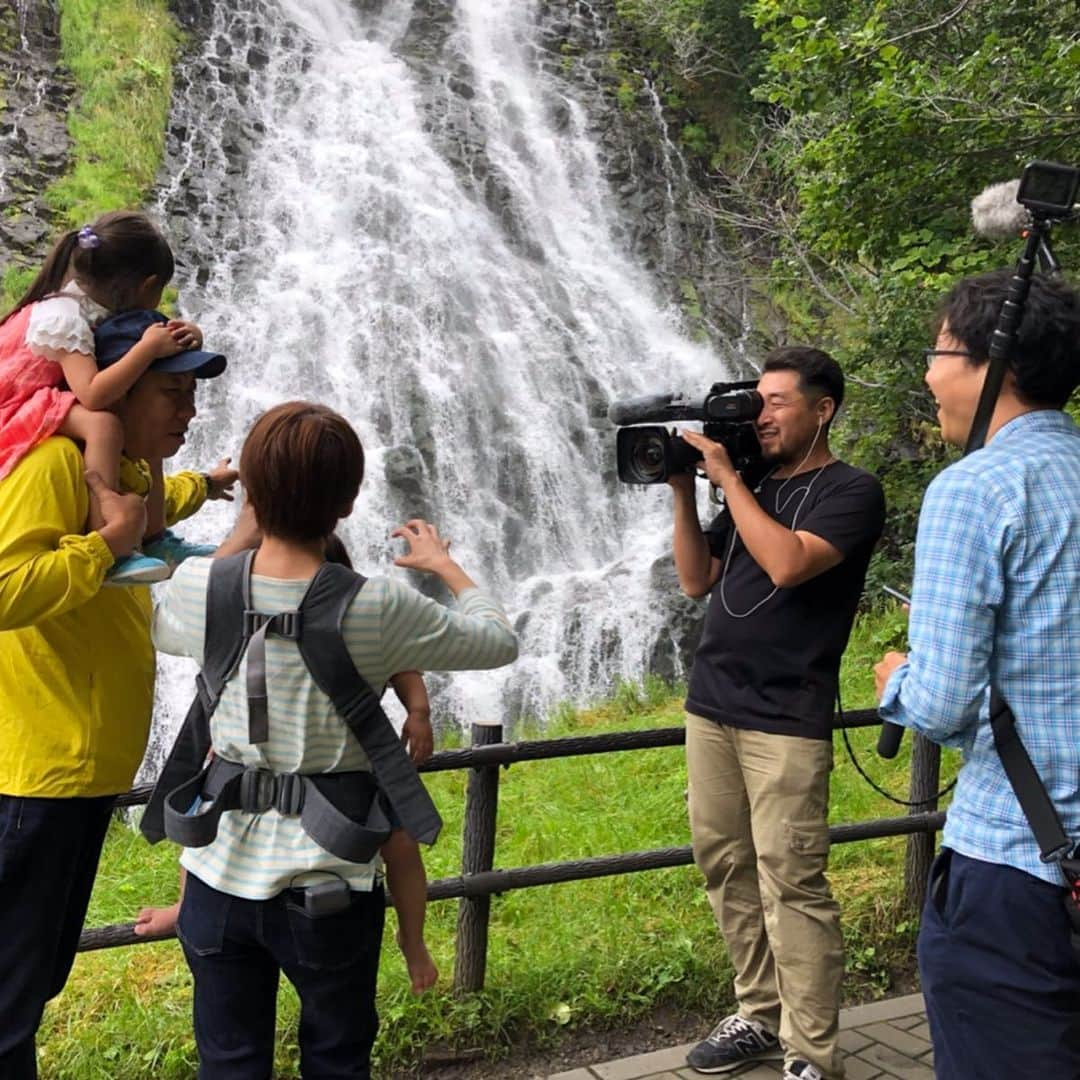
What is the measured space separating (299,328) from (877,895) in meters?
9.65

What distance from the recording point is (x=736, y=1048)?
10.5 feet

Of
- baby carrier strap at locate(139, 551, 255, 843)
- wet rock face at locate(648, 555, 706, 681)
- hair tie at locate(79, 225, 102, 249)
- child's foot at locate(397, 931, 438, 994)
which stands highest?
hair tie at locate(79, 225, 102, 249)

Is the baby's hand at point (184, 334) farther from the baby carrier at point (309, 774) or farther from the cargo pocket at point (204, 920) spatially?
the cargo pocket at point (204, 920)

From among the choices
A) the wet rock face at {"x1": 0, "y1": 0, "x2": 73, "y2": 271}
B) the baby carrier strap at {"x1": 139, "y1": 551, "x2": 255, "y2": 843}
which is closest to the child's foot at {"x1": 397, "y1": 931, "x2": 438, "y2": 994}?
the baby carrier strap at {"x1": 139, "y1": 551, "x2": 255, "y2": 843}

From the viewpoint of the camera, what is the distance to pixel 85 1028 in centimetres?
343

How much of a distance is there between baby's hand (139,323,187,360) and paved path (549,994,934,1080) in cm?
239

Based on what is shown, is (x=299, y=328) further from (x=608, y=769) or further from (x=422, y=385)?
(x=608, y=769)

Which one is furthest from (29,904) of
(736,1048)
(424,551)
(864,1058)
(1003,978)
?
(864,1058)

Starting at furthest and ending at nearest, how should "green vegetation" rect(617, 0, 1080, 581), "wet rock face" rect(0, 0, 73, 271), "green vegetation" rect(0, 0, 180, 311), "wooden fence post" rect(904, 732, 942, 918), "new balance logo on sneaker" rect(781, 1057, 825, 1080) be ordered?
"green vegetation" rect(0, 0, 180, 311) → "wet rock face" rect(0, 0, 73, 271) → "green vegetation" rect(617, 0, 1080, 581) → "wooden fence post" rect(904, 732, 942, 918) → "new balance logo on sneaker" rect(781, 1057, 825, 1080)

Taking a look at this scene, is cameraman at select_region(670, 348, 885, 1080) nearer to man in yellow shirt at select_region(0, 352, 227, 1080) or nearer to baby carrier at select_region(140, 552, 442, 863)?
baby carrier at select_region(140, 552, 442, 863)

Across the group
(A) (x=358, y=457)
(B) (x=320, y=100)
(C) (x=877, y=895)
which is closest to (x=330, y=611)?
(A) (x=358, y=457)

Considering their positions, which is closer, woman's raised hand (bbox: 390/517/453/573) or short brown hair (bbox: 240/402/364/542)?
short brown hair (bbox: 240/402/364/542)

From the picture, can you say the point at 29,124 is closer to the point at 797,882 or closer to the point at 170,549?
the point at 170,549

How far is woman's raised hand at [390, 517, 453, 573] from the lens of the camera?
218 cm
